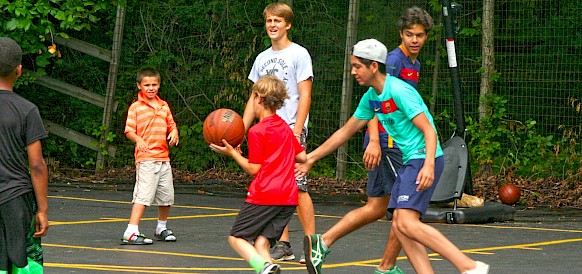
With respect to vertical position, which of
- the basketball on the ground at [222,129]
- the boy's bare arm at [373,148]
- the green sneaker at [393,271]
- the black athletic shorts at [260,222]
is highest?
the basketball on the ground at [222,129]

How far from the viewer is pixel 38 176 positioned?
6098 mm

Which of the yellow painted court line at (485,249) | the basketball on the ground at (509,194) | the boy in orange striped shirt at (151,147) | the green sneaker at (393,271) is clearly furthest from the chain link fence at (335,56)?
the green sneaker at (393,271)

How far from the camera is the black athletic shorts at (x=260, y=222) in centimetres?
780

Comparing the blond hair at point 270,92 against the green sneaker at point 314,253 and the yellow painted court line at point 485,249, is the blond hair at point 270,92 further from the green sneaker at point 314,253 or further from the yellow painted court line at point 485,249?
the yellow painted court line at point 485,249

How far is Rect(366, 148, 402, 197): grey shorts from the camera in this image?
8695mm

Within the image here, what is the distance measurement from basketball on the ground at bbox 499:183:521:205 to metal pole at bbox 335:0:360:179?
3.52 metres

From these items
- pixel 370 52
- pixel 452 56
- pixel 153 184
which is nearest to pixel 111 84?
pixel 452 56

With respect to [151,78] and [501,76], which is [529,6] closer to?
[501,76]

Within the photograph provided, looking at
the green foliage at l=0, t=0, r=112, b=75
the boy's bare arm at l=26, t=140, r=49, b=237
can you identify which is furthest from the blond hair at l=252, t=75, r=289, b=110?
the green foliage at l=0, t=0, r=112, b=75

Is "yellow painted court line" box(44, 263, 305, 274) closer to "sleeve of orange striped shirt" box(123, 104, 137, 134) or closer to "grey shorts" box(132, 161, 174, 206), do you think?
"grey shorts" box(132, 161, 174, 206)

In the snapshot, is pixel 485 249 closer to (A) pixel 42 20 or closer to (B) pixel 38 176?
(B) pixel 38 176

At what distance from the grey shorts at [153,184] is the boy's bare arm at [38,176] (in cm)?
450

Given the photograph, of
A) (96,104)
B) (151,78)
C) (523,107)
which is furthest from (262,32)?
(151,78)

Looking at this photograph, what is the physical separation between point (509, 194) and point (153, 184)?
582cm
